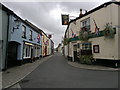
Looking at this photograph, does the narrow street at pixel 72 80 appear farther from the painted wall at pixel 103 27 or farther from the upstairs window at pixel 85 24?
the upstairs window at pixel 85 24

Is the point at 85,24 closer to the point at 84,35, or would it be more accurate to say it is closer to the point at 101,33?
the point at 84,35

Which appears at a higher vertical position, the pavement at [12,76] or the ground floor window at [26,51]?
the ground floor window at [26,51]

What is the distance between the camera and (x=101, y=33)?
12.1 meters

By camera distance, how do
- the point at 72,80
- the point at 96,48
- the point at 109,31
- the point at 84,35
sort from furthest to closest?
1. the point at 84,35
2. the point at 96,48
3. the point at 109,31
4. the point at 72,80

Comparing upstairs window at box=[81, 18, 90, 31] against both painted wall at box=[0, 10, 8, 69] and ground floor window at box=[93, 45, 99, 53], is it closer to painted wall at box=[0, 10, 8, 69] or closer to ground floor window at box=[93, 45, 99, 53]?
ground floor window at box=[93, 45, 99, 53]

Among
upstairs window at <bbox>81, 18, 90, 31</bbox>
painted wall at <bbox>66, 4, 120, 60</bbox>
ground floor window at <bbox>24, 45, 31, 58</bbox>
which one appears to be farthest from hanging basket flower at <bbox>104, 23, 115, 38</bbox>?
ground floor window at <bbox>24, 45, 31, 58</bbox>

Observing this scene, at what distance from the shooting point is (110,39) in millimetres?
11164

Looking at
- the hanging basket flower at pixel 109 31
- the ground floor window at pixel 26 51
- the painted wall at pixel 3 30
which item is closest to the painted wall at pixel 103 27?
the hanging basket flower at pixel 109 31

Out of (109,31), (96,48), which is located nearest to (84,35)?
(96,48)

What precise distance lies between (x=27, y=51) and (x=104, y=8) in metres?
12.2

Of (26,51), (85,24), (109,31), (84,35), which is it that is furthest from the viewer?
(26,51)

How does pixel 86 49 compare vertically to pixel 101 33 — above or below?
below

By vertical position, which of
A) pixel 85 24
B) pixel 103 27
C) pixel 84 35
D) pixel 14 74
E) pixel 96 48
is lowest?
pixel 14 74

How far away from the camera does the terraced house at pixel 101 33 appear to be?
10.8 m
